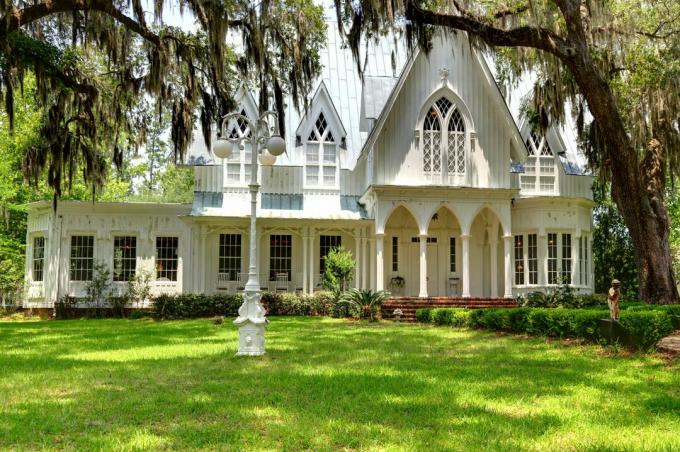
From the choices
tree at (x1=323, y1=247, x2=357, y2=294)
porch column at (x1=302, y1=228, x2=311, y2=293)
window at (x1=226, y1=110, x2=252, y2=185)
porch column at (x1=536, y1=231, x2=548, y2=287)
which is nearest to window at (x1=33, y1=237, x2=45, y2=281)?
window at (x1=226, y1=110, x2=252, y2=185)

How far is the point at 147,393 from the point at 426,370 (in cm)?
393

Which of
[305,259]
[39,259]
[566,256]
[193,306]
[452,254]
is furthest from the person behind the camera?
[452,254]

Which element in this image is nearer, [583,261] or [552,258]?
[552,258]

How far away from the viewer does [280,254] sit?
25641 millimetres

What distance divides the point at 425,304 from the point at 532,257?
582 cm

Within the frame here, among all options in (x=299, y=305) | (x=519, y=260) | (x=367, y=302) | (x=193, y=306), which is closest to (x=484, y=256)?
(x=519, y=260)

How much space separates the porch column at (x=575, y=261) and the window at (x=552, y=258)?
0.65 metres

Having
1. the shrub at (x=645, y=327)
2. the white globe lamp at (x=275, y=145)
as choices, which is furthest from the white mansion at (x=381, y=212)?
the white globe lamp at (x=275, y=145)

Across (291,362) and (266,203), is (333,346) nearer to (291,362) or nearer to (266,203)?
(291,362)

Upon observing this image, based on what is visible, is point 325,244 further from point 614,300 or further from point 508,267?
point 614,300

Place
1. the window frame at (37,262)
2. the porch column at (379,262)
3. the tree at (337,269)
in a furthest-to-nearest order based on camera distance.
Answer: the window frame at (37,262) → the porch column at (379,262) → the tree at (337,269)

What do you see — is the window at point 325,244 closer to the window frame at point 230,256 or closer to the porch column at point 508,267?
the window frame at point 230,256

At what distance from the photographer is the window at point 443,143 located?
77.3 feet

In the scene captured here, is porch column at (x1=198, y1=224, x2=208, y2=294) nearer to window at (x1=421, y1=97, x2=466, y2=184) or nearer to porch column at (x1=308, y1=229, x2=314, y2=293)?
porch column at (x1=308, y1=229, x2=314, y2=293)
